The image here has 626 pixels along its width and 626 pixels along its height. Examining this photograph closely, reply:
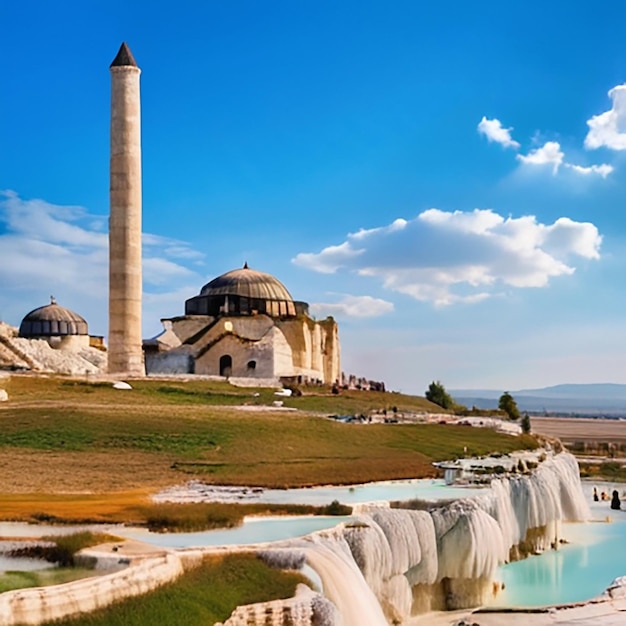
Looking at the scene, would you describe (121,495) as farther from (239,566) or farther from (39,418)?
(39,418)

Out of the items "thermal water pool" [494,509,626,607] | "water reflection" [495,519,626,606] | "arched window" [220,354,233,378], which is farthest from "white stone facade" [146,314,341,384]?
"water reflection" [495,519,626,606]

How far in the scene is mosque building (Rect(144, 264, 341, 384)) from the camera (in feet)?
220

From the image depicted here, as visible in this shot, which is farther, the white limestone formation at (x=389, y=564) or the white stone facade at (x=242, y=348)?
the white stone facade at (x=242, y=348)

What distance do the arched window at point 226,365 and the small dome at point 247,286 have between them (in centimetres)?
893

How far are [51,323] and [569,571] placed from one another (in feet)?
180

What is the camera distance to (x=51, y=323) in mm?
74562

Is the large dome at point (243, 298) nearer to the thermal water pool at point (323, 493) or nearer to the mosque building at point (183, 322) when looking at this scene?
the mosque building at point (183, 322)

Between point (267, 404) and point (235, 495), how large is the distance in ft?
76.1

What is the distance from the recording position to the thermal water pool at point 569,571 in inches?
934

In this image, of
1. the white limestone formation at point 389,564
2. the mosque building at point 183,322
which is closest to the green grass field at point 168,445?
the white limestone formation at point 389,564

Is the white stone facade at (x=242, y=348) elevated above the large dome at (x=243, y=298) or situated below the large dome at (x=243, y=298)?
below

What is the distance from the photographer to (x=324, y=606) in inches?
566

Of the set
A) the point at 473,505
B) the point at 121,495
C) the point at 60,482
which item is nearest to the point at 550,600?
the point at 473,505

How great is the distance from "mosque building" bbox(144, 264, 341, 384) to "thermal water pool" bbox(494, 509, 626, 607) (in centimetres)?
3104
